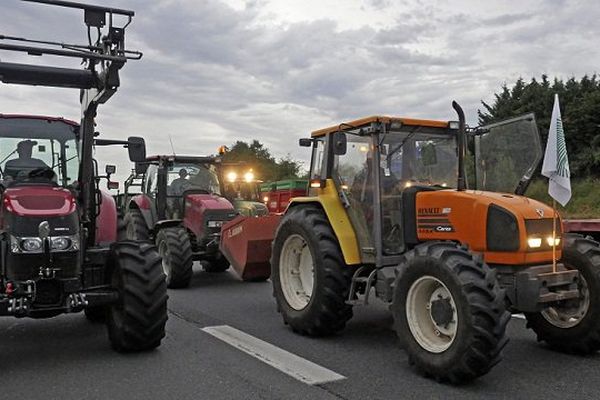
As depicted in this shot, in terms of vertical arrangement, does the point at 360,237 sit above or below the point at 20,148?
below

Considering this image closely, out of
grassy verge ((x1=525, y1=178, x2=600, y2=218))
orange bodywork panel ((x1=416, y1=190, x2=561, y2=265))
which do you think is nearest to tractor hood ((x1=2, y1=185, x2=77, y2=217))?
orange bodywork panel ((x1=416, y1=190, x2=561, y2=265))

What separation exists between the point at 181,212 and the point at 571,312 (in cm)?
705

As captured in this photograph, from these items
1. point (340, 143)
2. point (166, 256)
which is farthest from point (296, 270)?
point (166, 256)

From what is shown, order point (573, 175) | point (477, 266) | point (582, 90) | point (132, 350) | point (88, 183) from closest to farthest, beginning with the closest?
point (477, 266)
point (132, 350)
point (88, 183)
point (573, 175)
point (582, 90)

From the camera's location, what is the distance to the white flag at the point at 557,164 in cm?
514

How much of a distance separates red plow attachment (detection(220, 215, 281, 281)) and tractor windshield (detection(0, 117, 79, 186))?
8.67ft

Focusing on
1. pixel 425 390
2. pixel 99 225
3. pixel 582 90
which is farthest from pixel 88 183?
pixel 582 90

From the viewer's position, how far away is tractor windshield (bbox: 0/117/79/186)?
593 cm

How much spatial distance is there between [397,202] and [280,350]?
1831 millimetres

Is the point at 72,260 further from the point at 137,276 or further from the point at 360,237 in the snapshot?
the point at 360,237

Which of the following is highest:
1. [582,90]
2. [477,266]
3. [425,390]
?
[582,90]

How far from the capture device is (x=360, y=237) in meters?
6.06

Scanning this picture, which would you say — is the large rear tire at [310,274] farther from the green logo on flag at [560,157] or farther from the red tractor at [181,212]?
the red tractor at [181,212]

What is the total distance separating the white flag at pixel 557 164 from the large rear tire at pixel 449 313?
3.83ft
